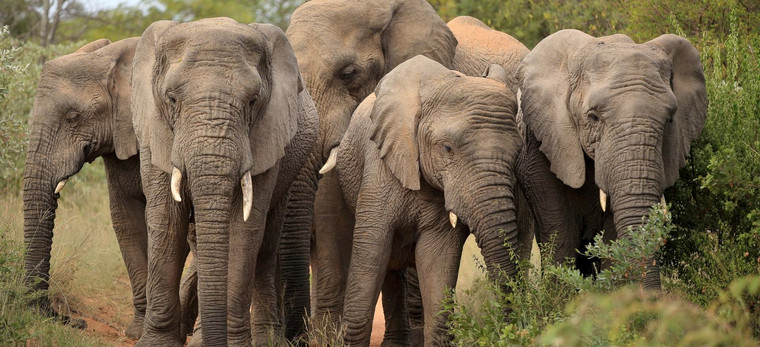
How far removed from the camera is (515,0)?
52.7ft

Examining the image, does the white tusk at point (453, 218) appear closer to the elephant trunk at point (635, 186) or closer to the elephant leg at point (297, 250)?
the elephant trunk at point (635, 186)

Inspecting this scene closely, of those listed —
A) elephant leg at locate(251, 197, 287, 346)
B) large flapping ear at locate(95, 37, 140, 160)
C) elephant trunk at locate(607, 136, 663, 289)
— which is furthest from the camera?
large flapping ear at locate(95, 37, 140, 160)

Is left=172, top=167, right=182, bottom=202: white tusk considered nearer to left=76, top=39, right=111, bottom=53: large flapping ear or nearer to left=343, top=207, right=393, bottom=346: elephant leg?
left=343, top=207, right=393, bottom=346: elephant leg

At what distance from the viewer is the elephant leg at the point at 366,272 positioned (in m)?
7.37

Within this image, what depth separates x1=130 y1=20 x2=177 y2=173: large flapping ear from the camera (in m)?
6.87

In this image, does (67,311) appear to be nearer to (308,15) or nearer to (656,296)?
(308,15)

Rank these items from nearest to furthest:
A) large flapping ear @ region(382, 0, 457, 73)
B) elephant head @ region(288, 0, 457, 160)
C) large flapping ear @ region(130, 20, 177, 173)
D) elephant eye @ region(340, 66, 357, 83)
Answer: large flapping ear @ region(130, 20, 177, 173) → elephant head @ region(288, 0, 457, 160) → elephant eye @ region(340, 66, 357, 83) → large flapping ear @ region(382, 0, 457, 73)

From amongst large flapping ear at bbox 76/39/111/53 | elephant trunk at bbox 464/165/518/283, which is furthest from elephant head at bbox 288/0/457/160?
elephant trunk at bbox 464/165/518/283

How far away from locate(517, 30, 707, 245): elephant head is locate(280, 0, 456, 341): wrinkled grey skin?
1467 mm

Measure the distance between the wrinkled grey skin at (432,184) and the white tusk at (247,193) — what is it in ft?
3.00

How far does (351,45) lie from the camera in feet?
30.5

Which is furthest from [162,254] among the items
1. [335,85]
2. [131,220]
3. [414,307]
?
[335,85]

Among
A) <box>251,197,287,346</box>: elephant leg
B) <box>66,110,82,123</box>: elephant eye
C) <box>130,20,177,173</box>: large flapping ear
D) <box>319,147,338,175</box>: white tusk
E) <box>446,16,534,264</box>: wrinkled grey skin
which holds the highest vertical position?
<box>130,20,177,173</box>: large flapping ear

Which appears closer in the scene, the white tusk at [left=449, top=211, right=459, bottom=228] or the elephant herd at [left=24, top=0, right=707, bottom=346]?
the elephant herd at [left=24, top=0, right=707, bottom=346]
